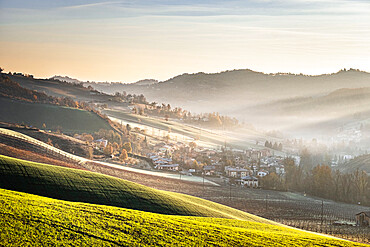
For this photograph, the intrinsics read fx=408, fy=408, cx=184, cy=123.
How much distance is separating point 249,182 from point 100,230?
7687 cm

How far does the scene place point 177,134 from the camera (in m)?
181

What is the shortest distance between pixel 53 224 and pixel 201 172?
286 feet

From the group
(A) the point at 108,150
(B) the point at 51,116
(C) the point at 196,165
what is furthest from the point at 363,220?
(B) the point at 51,116

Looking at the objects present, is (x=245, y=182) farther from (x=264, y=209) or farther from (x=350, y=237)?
(x=350, y=237)

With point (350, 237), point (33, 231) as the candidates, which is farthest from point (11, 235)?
point (350, 237)

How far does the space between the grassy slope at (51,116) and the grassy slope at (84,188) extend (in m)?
79.3

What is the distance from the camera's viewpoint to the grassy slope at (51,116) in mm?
117619

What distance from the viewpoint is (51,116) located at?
127938 mm

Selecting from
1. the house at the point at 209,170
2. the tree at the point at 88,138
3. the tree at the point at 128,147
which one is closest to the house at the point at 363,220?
the house at the point at 209,170

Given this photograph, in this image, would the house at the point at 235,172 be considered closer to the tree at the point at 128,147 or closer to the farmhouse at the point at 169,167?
the farmhouse at the point at 169,167

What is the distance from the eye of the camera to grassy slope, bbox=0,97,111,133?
4631 inches

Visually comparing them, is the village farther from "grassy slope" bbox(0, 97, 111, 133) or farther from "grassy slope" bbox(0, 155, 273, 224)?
"grassy slope" bbox(0, 155, 273, 224)

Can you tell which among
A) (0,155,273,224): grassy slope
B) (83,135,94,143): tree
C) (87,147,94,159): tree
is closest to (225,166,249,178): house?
(87,147,94,159): tree

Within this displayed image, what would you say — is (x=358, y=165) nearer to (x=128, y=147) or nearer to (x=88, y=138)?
(x=128, y=147)
